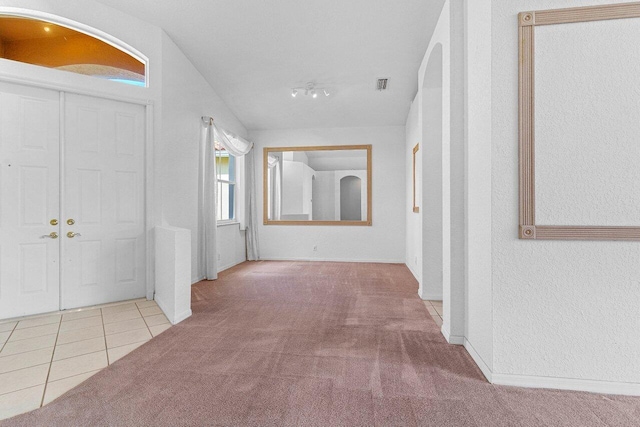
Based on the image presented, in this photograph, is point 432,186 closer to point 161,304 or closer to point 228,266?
point 161,304

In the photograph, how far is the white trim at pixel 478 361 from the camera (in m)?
1.70

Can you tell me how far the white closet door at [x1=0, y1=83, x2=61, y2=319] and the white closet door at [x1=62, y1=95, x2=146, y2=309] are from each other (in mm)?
94

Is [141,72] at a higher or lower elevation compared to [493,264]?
higher

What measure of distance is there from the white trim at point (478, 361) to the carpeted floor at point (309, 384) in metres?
0.04

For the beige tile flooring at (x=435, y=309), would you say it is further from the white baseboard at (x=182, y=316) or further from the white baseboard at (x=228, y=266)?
the white baseboard at (x=228, y=266)

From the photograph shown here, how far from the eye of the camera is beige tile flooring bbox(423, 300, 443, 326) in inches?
106

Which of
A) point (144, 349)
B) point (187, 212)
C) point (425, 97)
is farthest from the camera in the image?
point (187, 212)

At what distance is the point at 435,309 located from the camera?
2.97 meters

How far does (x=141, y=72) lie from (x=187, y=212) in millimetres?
1643

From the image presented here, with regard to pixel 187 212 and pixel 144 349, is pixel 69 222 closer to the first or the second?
pixel 187 212

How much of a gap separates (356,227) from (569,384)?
173 inches

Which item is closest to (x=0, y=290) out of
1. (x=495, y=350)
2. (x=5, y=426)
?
(x=5, y=426)

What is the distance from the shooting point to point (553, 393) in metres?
1.57

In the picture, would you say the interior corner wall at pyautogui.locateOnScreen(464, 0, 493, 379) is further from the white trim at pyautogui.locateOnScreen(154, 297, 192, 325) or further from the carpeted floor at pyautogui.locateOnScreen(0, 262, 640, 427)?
the white trim at pyautogui.locateOnScreen(154, 297, 192, 325)
